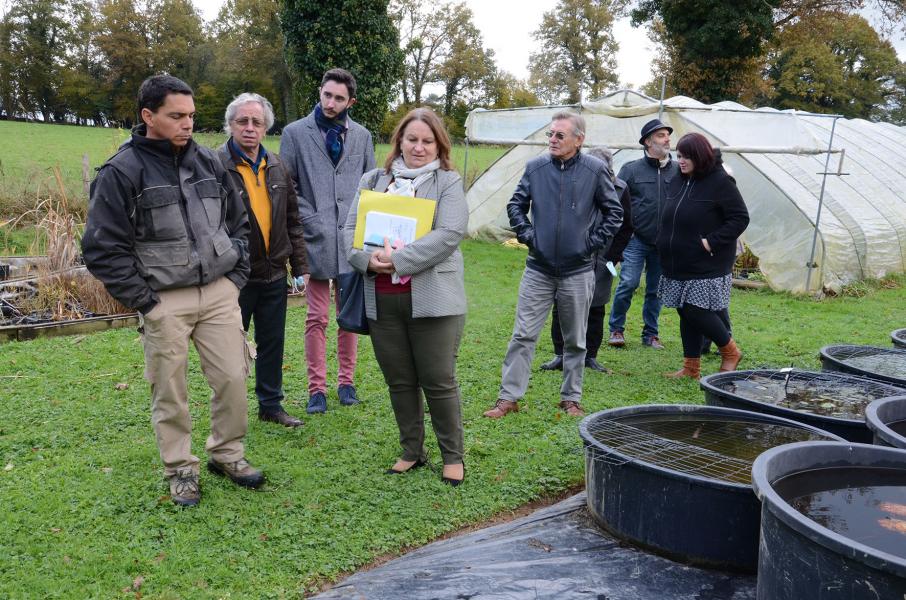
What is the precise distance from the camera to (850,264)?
10.3 m

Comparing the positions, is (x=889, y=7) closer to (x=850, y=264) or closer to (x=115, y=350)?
(x=850, y=264)

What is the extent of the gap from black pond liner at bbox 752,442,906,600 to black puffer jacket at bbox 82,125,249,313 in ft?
8.29

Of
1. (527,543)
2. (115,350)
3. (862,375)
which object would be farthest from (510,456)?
(115,350)

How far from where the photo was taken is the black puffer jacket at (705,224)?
18.0 feet

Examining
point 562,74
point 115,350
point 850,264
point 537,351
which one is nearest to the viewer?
point 115,350

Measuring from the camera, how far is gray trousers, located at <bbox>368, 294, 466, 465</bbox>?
3691 mm

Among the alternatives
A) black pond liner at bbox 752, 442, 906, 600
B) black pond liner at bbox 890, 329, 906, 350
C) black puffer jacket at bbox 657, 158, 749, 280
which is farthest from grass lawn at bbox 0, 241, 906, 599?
black pond liner at bbox 752, 442, 906, 600

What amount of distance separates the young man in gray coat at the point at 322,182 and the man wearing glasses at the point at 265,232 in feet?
0.67

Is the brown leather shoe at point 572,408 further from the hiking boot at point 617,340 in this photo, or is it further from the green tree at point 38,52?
the green tree at point 38,52

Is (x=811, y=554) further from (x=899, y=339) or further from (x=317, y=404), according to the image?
(x=899, y=339)

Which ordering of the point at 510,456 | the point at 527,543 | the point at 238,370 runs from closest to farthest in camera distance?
the point at 527,543 < the point at 238,370 < the point at 510,456

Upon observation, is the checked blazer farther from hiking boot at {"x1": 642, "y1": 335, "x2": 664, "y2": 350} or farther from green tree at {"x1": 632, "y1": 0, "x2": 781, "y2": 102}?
green tree at {"x1": 632, "y1": 0, "x2": 781, "y2": 102}

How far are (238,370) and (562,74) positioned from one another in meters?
49.1

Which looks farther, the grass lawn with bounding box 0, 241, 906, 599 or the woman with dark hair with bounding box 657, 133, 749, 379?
the woman with dark hair with bounding box 657, 133, 749, 379
